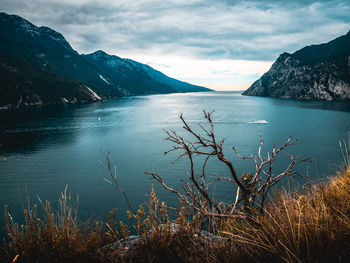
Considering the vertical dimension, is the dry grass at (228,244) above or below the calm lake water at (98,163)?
above

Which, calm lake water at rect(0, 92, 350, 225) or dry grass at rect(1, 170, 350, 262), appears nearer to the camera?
dry grass at rect(1, 170, 350, 262)

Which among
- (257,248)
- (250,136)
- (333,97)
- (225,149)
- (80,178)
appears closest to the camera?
(257,248)

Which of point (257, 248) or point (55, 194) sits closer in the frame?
point (257, 248)

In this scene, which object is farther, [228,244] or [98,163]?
[98,163]

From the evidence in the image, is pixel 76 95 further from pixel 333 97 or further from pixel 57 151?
pixel 333 97

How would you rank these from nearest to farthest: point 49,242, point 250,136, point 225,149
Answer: point 49,242 < point 225,149 < point 250,136

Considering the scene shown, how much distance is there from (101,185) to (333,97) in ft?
501

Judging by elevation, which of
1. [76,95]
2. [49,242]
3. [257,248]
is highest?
[76,95]

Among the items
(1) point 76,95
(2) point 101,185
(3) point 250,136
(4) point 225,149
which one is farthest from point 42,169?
(1) point 76,95

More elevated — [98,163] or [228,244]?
[228,244]

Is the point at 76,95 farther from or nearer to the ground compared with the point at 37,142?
farther from the ground

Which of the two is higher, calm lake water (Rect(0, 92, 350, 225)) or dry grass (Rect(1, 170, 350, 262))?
dry grass (Rect(1, 170, 350, 262))

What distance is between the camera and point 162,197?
1534 centimetres

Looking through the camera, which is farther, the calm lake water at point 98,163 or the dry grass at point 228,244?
the calm lake water at point 98,163
